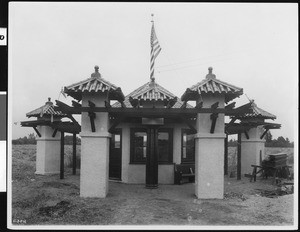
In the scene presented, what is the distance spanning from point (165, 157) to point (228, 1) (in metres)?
7.73

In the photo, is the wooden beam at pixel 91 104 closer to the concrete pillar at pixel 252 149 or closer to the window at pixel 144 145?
the window at pixel 144 145

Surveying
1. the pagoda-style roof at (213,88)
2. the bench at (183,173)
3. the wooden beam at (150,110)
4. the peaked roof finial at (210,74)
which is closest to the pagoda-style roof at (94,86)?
the wooden beam at (150,110)

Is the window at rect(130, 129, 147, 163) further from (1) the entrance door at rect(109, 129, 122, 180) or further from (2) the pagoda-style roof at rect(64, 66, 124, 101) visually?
(2) the pagoda-style roof at rect(64, 66, 124, 101)

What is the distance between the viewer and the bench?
12.4 meters

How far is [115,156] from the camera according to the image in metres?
13.2

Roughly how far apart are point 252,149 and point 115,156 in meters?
8.02

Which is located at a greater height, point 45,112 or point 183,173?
point 45,112

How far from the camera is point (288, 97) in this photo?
7.86 m

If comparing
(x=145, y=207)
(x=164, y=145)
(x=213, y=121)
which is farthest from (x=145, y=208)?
(x=164, y=145)

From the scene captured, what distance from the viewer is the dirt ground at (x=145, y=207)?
24.1 ft

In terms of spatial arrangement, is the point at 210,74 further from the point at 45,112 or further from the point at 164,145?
the point at 45,112

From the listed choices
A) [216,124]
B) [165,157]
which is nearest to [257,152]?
[165,157]

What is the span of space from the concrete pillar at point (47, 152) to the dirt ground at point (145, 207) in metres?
4.00

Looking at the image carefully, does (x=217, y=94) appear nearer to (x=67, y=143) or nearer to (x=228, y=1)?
(x=228, y=1)
